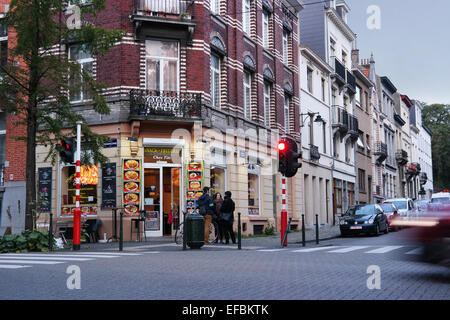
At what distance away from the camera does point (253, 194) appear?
26203mm

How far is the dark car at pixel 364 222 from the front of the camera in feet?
76.5

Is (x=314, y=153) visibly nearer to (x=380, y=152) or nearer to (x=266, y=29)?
(x=266, y=29)

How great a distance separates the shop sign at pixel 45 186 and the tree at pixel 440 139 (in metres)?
70.1

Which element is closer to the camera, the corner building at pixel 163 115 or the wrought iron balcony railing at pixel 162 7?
the corner building at pixel 163 115

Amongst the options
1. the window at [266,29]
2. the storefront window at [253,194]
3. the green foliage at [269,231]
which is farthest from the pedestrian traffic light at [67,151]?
the window at [266,29]

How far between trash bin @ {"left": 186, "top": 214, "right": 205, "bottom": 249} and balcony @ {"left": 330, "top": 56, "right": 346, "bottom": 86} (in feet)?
84.5

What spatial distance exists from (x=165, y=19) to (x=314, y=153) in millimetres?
15932

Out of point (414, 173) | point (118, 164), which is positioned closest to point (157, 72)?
point (118, 164)

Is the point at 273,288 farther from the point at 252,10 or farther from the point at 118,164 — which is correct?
the point at 252,10

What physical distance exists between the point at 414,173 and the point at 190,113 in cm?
5163

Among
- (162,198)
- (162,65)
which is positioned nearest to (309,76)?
(162,65)

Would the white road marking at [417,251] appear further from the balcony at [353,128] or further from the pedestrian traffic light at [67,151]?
the balcony at [353,128]

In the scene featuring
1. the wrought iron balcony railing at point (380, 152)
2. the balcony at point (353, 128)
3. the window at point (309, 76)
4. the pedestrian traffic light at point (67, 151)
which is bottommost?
the pedestrian traffic light at point (67, 151)

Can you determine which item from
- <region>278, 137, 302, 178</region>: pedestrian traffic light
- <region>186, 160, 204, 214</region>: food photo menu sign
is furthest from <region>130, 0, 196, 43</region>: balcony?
<region>278, 137, 302, 178</region>: pedestrian traffic light
